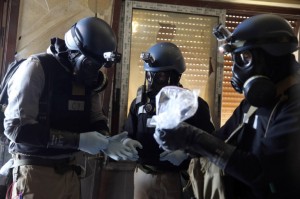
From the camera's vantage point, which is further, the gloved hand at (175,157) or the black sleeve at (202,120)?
the black sleeve at (202,120)

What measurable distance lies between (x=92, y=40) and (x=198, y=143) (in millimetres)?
835

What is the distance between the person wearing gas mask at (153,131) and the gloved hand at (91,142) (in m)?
0.33

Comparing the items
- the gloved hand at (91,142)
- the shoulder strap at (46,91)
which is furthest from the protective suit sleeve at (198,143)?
the shoulder strap at (46,91)

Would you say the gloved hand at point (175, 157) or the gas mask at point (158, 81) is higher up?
the gas mask at point (158, 81)

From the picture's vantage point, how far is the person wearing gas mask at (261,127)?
Result: 1.14 meters

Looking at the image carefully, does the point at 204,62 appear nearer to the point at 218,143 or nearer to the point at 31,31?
the point at 31,31

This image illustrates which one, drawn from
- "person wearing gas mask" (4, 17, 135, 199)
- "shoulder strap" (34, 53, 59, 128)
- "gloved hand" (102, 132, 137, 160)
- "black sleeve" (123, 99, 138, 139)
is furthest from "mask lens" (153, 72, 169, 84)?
"shoulder strap" (34, 53, 59, 128)

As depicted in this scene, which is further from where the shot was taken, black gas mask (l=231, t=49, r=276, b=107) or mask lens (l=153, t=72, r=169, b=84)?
mask lens (l=153, t=72, r=169, b=84)

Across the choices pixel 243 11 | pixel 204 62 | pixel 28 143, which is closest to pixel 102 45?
pixel 28 143

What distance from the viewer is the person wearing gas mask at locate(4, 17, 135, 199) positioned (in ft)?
5.15

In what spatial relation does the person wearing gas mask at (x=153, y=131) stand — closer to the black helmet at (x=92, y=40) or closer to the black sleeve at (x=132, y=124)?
the black sleeve at (x=132, y=124)

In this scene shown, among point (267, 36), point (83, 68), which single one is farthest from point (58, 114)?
point (267, 36)

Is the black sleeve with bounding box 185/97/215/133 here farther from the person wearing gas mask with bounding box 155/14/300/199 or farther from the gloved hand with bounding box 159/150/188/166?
the person wearing gas mask with bounding box 155/14/300/199

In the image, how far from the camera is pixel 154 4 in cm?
279
